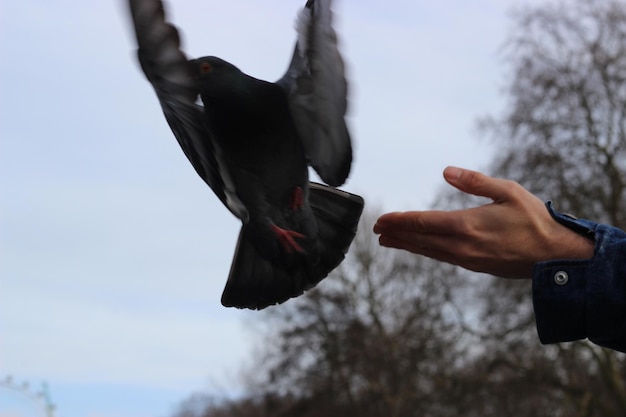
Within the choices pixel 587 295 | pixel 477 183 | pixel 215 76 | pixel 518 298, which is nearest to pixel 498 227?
pixel 477 183

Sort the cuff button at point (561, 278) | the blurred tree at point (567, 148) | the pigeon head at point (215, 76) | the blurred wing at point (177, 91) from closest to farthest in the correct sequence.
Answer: the blurred wing at point (177, 91), the pigeon head at point (215, 76), the cuff button at point (561, 278), the blurred tree at point (567, 148)

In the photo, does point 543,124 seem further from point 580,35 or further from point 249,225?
point 249,225

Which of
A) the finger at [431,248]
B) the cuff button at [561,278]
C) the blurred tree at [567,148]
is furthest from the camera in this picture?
the blurred tree at [567,148]

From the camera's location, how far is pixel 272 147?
Answer: 179cm

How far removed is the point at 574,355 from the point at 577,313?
17982mm

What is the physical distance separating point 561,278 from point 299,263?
555 mm

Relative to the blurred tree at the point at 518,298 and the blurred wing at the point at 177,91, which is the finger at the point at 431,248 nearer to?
the blurred wing at the point at 177,91

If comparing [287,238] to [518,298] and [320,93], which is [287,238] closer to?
[320,93]

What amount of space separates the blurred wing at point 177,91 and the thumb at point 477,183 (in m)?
0.49

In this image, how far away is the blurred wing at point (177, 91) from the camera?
1588mm

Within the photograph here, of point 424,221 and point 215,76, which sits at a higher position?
point 215,76

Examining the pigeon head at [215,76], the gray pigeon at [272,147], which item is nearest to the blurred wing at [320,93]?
the gray pigeon at [272,147]

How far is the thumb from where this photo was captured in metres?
1.99

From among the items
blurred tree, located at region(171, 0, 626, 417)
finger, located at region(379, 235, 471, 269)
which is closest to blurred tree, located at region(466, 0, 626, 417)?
blurred tree, located at region(171, 0, 626, 417)
